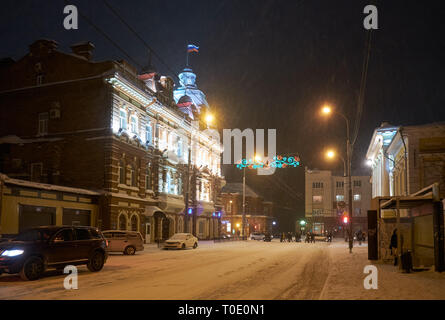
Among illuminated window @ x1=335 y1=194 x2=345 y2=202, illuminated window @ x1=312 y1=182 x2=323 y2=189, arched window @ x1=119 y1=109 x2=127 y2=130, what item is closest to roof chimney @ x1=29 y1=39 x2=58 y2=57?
arched window @ x1=119 y1=109 x2=127 y2=130

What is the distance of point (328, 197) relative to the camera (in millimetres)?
90750

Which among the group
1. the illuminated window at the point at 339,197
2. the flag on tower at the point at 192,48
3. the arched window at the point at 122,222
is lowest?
the arched window at the point at 122,222

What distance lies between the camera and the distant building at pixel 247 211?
90062mm

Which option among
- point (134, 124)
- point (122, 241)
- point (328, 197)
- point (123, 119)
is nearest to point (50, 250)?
point (122, 241)

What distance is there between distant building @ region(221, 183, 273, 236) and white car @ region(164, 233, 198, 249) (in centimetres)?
4854

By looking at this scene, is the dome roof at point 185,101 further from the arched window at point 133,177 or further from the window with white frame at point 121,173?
the window with white frame at point 121,173

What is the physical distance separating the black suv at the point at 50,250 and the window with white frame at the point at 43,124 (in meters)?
23.4

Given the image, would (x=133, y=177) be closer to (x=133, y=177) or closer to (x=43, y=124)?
(x=133, y=177)

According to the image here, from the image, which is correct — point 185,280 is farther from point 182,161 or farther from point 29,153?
point 182,161

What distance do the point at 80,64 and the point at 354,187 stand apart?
217 feet

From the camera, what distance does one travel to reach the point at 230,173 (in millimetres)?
107000

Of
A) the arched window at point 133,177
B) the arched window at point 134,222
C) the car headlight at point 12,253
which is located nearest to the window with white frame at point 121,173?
the arched window at point 133,177

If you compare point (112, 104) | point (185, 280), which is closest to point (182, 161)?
point (112, 104)

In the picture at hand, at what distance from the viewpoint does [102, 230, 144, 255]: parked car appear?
91.9 feet
